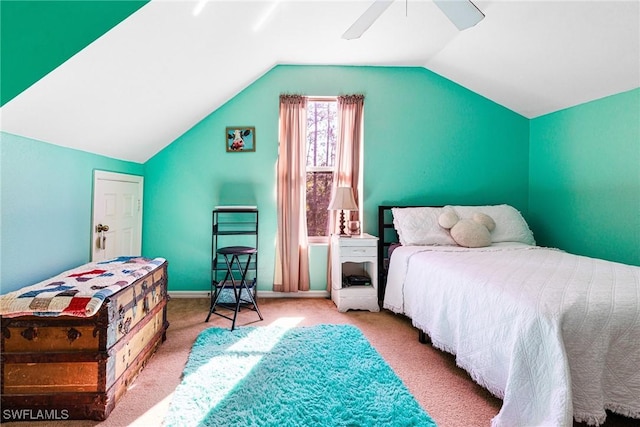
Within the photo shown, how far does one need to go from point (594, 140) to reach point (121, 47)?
13.1 ft

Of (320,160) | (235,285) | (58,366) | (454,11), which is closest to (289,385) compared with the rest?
(58,366)

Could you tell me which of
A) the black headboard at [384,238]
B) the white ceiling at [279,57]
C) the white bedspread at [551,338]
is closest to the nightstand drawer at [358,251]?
the black headboard at [384,238]

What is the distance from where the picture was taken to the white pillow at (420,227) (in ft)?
10.4

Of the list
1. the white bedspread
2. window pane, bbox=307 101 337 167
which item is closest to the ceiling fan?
the white bedspread

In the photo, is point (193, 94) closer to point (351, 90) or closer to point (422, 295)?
point (351, 90)

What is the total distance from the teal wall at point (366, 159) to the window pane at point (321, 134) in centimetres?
20

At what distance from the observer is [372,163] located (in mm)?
3758

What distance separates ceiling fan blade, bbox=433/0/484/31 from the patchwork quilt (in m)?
2.36

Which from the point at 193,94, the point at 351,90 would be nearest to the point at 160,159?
the point at 193,94

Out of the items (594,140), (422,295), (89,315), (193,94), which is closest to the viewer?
(89,315)

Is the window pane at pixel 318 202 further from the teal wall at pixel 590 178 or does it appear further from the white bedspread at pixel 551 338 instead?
the teal wall at pixel 590 178

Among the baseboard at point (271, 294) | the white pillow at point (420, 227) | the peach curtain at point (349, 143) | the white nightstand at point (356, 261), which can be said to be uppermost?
the peach curtain at point (349, 143)

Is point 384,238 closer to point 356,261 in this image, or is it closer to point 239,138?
point 356,261

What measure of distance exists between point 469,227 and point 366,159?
1340 mm
